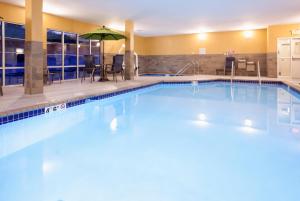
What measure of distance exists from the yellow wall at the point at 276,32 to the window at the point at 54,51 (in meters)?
8.67

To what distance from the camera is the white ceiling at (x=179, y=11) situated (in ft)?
23.9

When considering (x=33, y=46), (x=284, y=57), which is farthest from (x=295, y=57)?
(x=33, y=46)

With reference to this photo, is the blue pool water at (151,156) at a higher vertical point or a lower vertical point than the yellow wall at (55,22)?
lower

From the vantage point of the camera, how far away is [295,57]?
36.0 ft

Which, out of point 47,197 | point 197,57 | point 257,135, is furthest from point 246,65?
point 47,197

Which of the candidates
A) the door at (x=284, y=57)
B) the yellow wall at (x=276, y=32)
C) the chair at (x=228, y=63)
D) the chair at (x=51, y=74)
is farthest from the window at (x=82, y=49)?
the door at (x=284, y=57)

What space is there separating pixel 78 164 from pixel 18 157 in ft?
2.30

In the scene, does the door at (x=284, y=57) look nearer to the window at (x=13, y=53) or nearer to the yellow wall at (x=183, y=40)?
the yellow wall at (x=183, y=40)

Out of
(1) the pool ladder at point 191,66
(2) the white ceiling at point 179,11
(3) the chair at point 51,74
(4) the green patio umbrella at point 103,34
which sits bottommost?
(3) the chair at point 51,74

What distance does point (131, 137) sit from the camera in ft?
11.3

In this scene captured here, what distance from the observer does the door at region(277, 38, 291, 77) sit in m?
11.1

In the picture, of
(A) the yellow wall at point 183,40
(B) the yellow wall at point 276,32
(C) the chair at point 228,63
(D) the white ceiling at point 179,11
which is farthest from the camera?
(C) the chair at point 228,63

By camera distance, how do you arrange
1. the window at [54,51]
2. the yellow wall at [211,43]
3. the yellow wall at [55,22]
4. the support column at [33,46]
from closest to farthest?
the support column at [33,46] < the yellow wall at [55,22] < the window at [54,51] < the yellow wall at [211,43]

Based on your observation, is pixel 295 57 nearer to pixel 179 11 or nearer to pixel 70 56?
pixel 179 11
